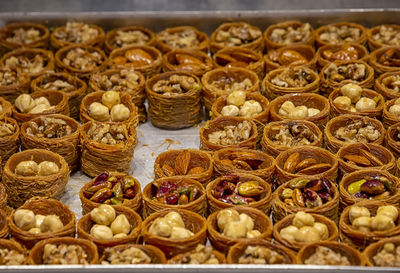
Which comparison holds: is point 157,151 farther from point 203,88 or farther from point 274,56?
point 274,56

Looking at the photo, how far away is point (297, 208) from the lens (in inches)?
168

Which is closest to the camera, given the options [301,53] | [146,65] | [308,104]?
[308,104]

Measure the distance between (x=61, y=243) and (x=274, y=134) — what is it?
1796mm

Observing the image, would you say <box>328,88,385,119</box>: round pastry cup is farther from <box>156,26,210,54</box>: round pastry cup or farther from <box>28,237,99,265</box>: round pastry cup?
<box>28,237,99,265</box>: round pastry cup

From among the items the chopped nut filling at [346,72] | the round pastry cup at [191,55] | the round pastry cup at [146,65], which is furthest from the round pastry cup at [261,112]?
Result: the round pastry cup at [146,65]

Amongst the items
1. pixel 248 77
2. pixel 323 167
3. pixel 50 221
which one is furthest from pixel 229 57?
pixel 50 221

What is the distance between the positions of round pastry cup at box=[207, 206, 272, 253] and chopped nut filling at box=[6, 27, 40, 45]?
2927 mm

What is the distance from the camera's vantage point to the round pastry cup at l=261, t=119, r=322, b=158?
4863 millimetres

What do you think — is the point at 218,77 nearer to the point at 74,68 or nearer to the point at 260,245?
the point at 74,68

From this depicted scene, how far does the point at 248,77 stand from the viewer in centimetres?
568

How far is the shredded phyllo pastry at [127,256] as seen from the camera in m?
3.93

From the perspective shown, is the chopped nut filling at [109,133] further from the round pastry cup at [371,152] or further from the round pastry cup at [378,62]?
the round pastry cup at [378,62]

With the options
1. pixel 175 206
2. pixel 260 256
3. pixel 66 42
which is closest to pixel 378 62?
pixel 175 206

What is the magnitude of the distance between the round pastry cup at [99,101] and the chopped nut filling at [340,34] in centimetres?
197
